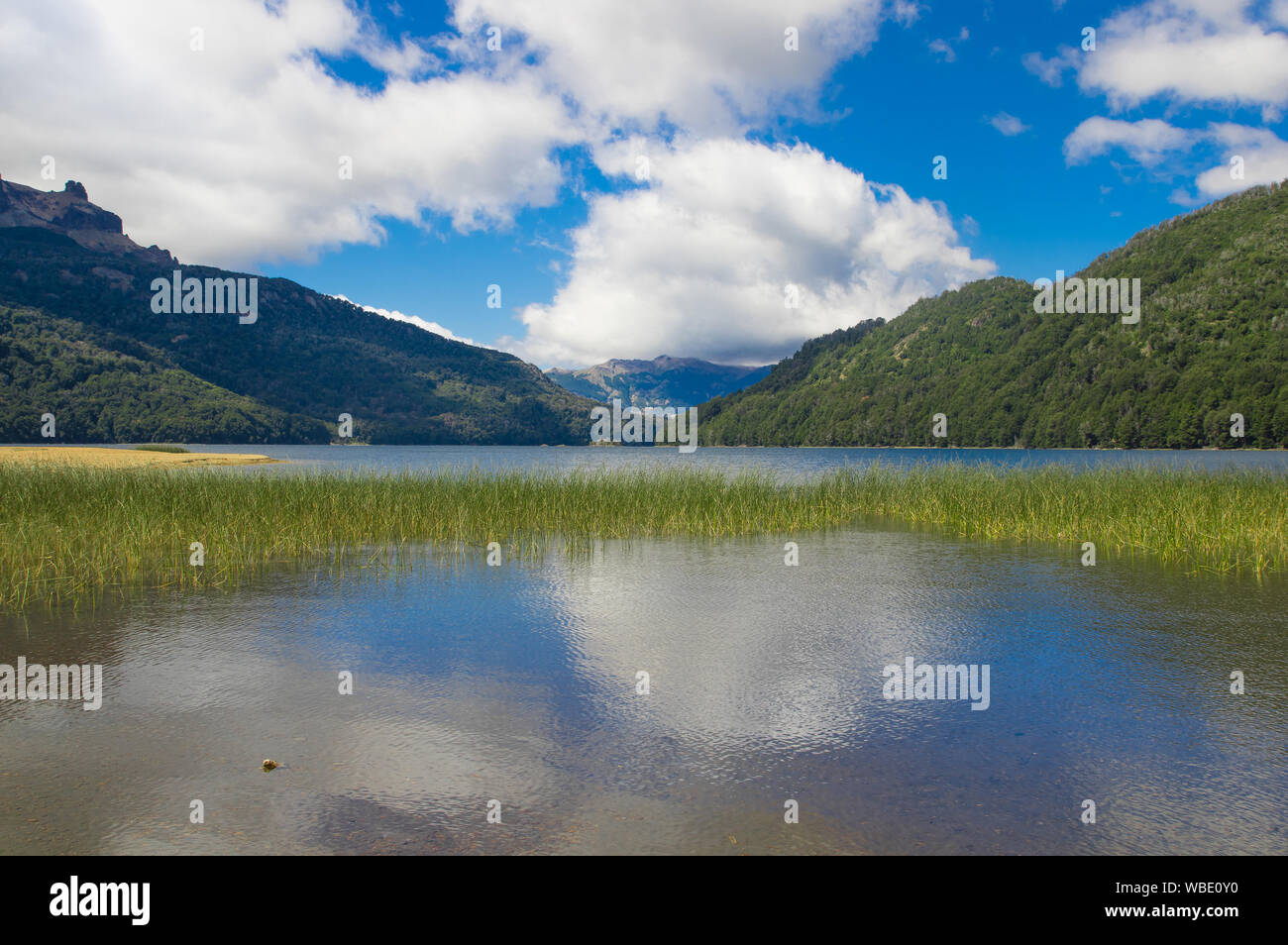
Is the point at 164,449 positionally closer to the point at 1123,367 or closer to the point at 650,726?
the point at 650,726

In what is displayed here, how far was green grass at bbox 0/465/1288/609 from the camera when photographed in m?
13.5

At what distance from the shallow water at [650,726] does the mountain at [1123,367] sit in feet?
357

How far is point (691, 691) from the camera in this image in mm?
6930

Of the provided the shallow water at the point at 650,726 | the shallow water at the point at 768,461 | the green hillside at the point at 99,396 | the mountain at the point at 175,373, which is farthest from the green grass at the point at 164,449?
the shallow water at the point at 650,726

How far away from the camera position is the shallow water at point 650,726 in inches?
169

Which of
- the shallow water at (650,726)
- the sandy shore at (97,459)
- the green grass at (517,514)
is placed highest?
the sandy shore at (97,459)

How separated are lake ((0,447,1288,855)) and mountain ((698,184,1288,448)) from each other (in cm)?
10859

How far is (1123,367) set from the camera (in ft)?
399

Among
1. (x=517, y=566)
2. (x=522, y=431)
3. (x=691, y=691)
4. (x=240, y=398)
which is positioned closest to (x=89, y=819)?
(x=691, y=691)

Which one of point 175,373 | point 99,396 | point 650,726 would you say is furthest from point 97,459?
point 175,373

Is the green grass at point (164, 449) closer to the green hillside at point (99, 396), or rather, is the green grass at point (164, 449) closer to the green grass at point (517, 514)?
the green grass at point (517, 514)

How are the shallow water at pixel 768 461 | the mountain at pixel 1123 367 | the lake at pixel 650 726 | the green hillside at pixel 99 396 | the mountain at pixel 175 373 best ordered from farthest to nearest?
the mountain at pixel 175 373 < the mountain at pixel 1123 367 < the green hillside at pixel 99 396 < the shallow water at pixel 768 461 < the lake at pixel 650 726

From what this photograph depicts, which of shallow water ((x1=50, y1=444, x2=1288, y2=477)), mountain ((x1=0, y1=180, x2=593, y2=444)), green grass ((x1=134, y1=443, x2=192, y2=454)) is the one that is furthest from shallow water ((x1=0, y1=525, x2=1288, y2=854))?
mountain ((x1=0, y1=180, x2=593, y2=444))

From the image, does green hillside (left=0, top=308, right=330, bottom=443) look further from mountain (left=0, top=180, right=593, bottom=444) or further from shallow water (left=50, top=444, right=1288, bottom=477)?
shallow water (left=50, top=444, right=1288, bottom=477)
